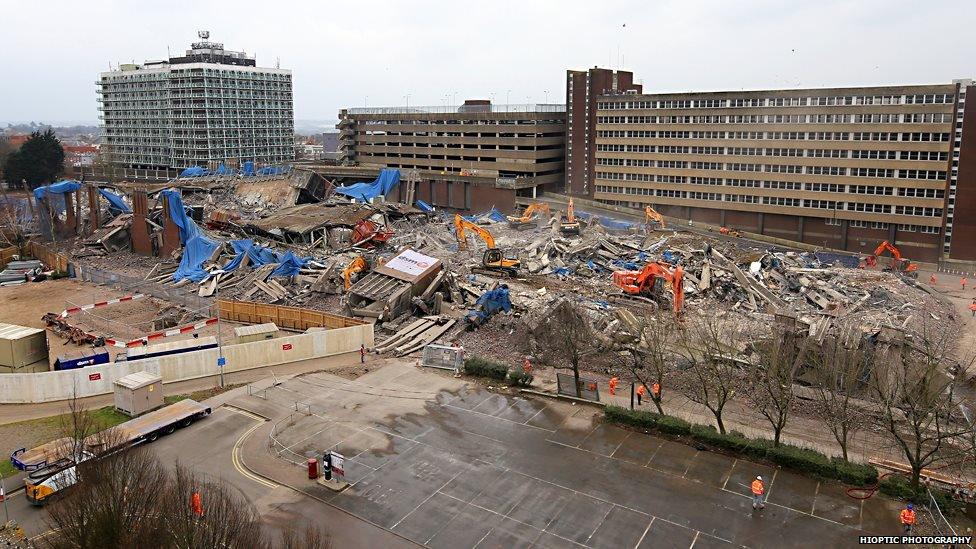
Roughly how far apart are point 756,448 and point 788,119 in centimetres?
6078

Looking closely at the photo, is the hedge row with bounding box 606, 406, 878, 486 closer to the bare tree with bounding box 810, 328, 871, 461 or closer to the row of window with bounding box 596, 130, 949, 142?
the bare tree with bounding box 810, 328, 871, 461

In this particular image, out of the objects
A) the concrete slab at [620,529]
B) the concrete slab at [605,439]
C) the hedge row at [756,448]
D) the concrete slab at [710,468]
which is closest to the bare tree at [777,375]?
the hedge row at [756,448]

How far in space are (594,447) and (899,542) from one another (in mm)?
9473

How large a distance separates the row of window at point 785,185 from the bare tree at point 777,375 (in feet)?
158

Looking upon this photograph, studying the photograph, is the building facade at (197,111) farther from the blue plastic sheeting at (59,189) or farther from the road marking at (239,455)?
the road marking at (239,455)

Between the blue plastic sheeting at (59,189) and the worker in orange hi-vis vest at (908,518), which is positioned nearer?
the worker in orange hi-vis vest at (908,518)

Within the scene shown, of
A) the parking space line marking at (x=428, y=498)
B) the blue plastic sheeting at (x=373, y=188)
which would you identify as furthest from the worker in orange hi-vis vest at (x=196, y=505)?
the blue plastic sheeting at (x=373, y=188)

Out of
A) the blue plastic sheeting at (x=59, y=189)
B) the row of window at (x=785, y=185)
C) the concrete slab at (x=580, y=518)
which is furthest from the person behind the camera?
the blue plastic sheeting at (x=59, y=189)

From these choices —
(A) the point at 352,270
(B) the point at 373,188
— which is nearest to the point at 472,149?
(B) the point at 373,188

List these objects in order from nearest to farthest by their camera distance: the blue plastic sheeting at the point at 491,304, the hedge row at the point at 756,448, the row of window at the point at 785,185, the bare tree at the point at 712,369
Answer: the hedge row at the point at 756,448, the bare tree at the point at 712,369, the blue plastic sheeting at the point at 491,304, the row of window at the point at 785,185

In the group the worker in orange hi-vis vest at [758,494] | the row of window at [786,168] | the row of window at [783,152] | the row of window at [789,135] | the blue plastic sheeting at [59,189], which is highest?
the row of window at [789,135]

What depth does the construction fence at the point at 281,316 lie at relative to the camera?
40.3 m

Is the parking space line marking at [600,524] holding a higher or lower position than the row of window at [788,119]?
lower

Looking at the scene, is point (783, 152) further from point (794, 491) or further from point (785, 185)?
point (794, 491)
